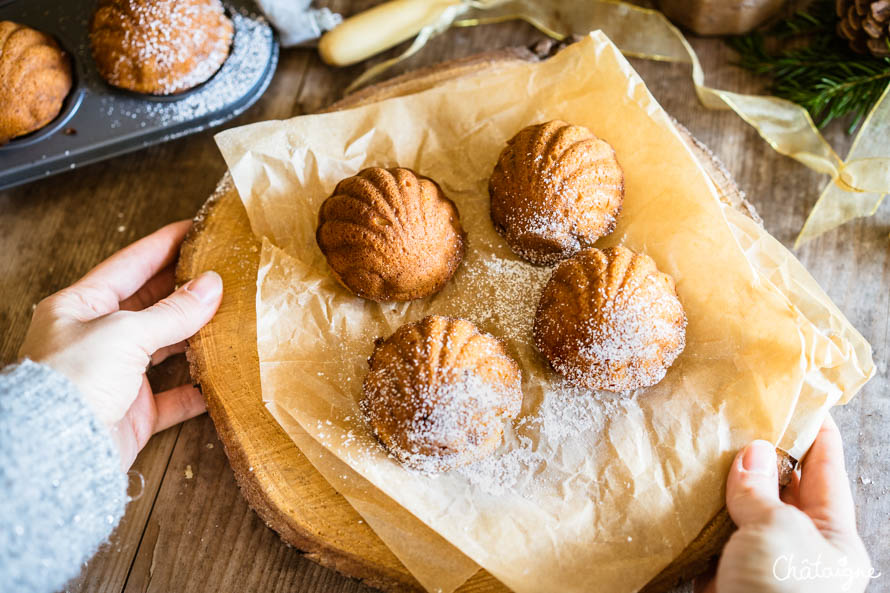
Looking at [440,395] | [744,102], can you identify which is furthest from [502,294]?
[744,102]

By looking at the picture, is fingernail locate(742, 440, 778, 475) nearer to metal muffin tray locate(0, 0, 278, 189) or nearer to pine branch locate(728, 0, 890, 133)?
pine branch locate(728, 0, 890, 133)

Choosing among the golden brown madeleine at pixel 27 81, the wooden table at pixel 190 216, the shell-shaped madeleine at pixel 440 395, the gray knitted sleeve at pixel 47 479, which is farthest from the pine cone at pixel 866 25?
the golden brown madeleine at pixel 27 81

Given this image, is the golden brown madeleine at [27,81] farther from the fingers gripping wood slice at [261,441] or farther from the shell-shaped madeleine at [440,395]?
the shell-shaped madeleine at [440,395]

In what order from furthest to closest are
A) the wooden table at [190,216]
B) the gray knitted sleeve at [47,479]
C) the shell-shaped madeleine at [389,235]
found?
the wooden table at [190,216], the shell-shaped madeleine at [389,235], the gray knitted sleeve at [47,479]

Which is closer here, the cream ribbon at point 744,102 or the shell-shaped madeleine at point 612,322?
the shell-shaped madeleine at point 612,322

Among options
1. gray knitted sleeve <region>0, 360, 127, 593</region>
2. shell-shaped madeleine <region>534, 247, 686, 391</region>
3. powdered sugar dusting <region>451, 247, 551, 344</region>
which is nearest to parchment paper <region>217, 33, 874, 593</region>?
powdered sugar dusting <region>451, 247, 551, 344</region>

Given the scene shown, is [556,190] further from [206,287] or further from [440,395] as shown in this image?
[206,287]
